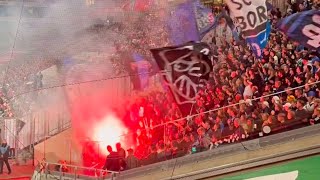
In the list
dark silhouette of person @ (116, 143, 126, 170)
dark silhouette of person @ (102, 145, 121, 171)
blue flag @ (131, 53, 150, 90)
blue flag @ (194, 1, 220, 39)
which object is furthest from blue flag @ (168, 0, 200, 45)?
dark silhouette of person @ (102, 145, 121, 171)

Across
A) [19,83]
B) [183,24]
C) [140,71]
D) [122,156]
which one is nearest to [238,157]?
[122,156]

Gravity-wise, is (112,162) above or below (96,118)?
below

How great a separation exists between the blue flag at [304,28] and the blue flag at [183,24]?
2.03 metres

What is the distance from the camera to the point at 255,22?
1029 centimetres

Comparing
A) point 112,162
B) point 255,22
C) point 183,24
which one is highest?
point 183,24

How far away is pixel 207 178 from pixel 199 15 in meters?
3.31

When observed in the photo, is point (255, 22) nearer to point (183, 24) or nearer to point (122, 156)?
point (183, 24)

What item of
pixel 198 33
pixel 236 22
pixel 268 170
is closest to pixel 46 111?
pixel 198 33

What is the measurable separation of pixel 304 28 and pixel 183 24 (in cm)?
269

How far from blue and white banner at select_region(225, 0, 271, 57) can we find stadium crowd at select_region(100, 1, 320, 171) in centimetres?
12

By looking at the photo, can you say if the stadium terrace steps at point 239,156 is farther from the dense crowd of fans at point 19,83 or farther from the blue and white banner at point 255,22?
the dense crowd of fans at point 19,83

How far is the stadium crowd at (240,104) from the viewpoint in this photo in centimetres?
884

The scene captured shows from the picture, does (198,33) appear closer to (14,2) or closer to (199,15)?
(199,15)

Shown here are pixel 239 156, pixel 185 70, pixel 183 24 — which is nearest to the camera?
pixel 239 156
